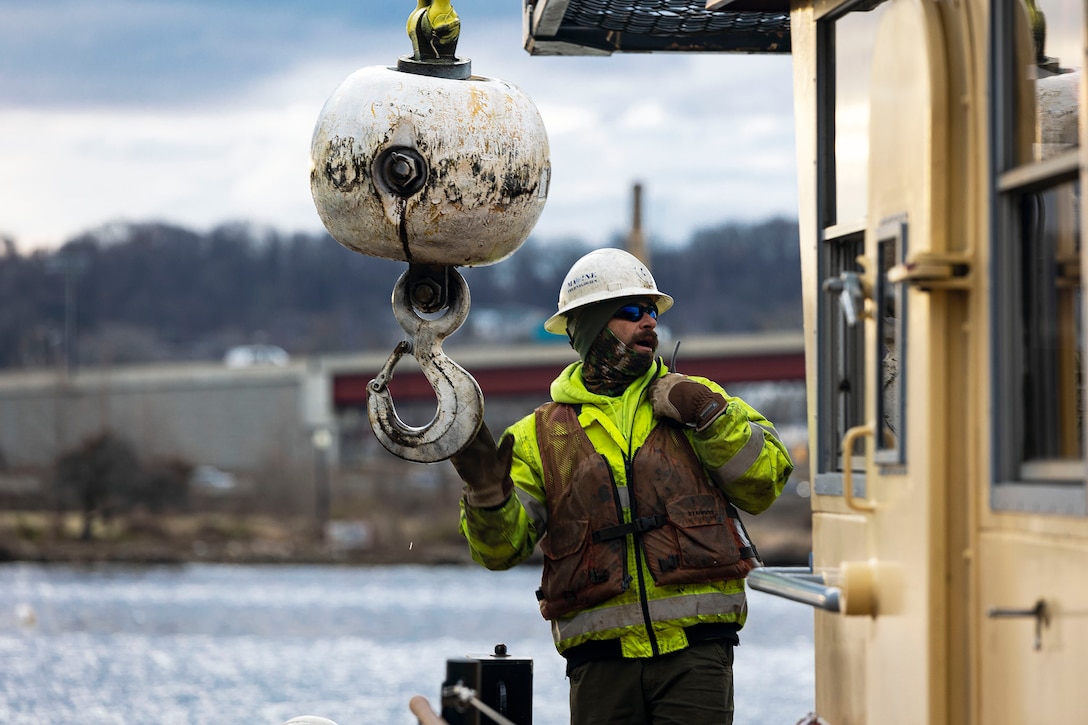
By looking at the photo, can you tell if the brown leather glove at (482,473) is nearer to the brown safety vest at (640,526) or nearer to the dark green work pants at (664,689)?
the brown safety vest at (640,526)

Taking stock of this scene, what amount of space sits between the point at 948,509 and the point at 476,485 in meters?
1.73

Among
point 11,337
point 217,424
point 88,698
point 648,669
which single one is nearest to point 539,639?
point 88,698

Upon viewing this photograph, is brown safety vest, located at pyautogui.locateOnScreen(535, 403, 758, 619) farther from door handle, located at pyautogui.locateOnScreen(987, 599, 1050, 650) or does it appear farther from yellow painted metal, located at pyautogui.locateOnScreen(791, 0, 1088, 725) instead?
door handle, located at pyautogui.locateOnScreen(987, 599, 1050, 650)

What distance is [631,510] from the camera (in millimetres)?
5324

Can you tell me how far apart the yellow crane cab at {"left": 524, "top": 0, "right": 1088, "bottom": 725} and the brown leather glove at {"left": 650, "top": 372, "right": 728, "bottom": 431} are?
1.97 feet

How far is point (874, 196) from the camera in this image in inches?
171

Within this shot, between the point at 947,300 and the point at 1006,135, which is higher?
the point at 1006,135

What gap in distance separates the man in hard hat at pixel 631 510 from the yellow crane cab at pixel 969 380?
0.62 m

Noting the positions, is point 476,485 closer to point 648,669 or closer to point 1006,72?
point 648,669

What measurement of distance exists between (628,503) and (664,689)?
0.57 meters

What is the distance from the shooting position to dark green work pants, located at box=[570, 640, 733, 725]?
527 cm

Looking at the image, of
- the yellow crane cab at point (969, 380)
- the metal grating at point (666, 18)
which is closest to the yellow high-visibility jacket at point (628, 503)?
the yellow crane cab at point (969, 380)

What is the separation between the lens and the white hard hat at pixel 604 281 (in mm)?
5484

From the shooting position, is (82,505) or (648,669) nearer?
(648,669)
